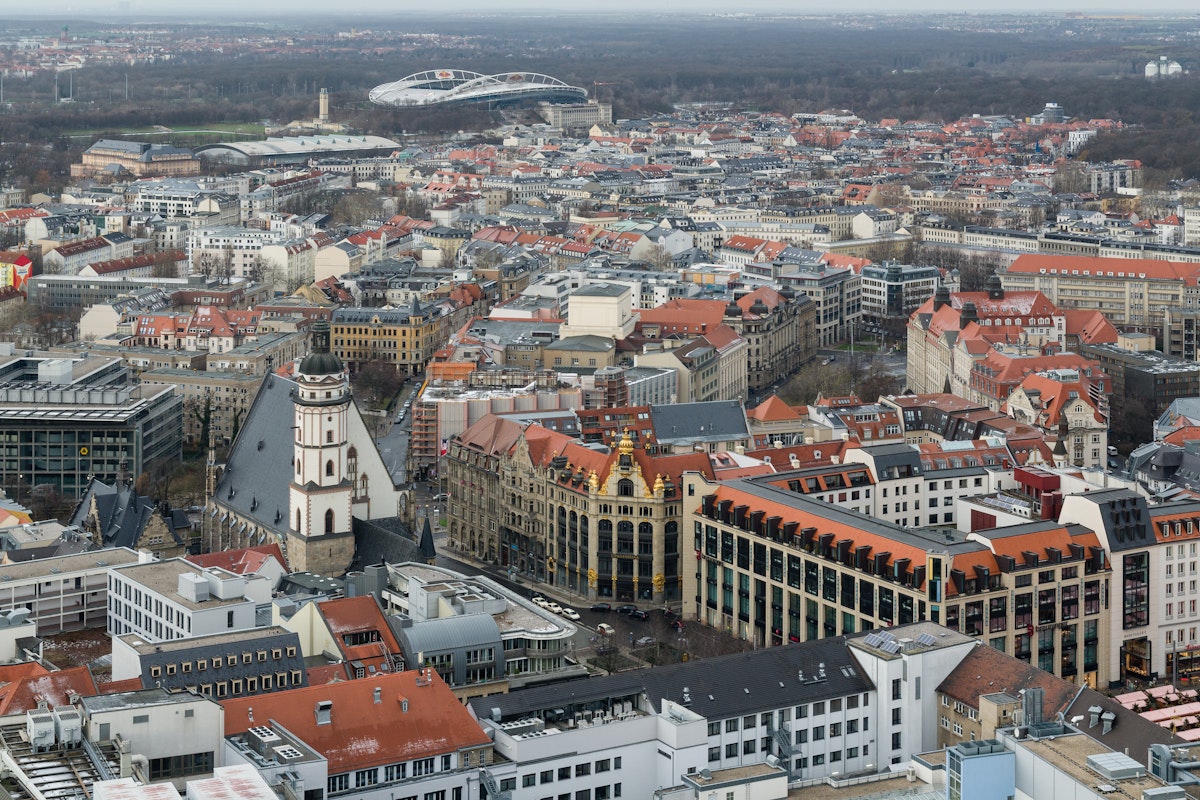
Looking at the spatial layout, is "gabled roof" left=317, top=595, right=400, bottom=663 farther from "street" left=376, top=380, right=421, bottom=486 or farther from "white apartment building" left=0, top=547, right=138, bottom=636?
"street" left=376, top=380, right=421, bottom=486

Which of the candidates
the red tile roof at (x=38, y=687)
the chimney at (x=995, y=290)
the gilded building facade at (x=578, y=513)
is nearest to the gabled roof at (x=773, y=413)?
the gilded building facade at (x=578, y=513)

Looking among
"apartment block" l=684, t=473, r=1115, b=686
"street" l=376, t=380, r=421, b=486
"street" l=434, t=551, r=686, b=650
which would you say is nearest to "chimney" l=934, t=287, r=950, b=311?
"street" l=376, t=380, r=421, b=486

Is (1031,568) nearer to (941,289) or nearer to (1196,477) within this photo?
(1196,477)

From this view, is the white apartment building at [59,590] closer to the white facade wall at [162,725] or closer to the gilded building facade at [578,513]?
the gilded building facade at [578,513]

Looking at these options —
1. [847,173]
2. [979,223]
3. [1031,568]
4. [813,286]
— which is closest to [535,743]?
[1031,568]

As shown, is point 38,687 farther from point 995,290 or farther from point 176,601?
point 995,290
